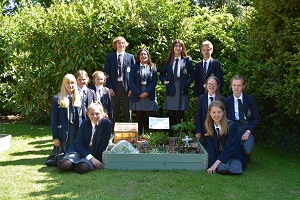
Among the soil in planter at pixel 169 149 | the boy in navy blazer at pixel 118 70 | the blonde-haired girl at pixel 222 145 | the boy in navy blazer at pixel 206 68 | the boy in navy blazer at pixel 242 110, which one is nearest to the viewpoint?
the blonde-haired girl at pixel 222 145

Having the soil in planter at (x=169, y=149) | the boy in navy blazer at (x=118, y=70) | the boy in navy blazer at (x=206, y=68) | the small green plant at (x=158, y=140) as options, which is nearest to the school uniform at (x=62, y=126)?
the soil in planter at (x=169, y=149)

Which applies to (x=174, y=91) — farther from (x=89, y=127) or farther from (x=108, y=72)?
(x=89, y=127)

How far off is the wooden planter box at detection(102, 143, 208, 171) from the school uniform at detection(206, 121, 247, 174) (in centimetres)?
20

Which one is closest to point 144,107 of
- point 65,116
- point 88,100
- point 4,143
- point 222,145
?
point 88,100

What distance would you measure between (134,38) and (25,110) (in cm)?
328

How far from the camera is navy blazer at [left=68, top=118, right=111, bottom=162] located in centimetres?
577

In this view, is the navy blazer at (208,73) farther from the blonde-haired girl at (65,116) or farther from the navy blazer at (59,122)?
the navy blazer at (59,122)

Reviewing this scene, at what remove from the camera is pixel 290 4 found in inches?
255

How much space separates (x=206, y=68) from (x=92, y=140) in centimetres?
262

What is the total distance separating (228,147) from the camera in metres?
5.58

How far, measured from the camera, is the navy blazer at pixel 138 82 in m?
7.21

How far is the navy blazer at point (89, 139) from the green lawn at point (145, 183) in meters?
0.39

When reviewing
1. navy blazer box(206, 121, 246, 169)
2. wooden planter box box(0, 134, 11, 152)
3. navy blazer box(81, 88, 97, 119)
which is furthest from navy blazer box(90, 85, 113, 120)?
navy blazer box(206, 121, 246, 169)

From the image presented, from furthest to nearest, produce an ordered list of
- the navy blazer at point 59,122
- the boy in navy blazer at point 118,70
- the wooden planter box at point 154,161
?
1. the boy in navy blazer at point 118,70
2. the navy blazer at point 59,122
3. the wooden planter box at point 154,161
